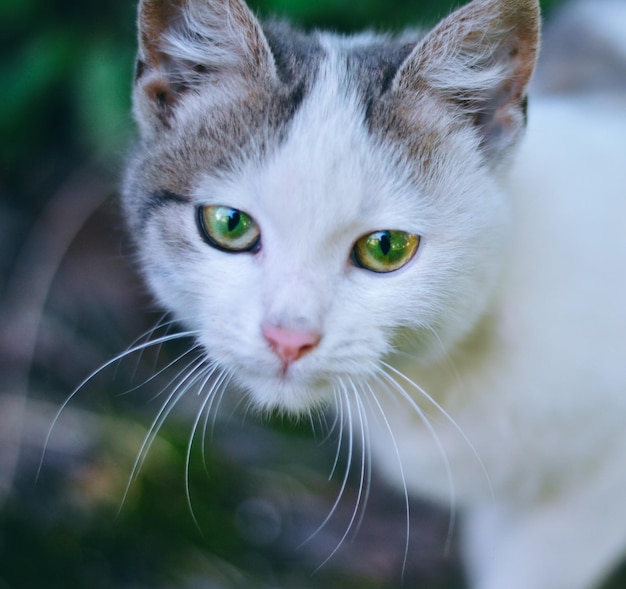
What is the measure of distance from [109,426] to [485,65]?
3.95ft

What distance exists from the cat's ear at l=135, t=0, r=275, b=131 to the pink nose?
36 centimetres

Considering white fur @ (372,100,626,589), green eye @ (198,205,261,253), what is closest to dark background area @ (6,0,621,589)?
white fur @ (372,100,626,589)

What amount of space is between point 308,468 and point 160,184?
0.94 meters

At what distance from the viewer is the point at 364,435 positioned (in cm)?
130

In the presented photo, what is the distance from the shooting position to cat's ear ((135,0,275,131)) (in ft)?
3.09

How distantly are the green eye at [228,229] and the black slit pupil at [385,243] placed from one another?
160 mm

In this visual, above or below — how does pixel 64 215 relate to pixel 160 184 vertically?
below

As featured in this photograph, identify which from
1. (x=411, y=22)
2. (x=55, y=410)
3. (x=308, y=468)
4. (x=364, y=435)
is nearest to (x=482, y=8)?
(x=364, y=435)

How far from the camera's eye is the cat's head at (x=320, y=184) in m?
0.88

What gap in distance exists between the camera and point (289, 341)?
844 mm

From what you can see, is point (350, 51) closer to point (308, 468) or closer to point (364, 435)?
point (364, 435)

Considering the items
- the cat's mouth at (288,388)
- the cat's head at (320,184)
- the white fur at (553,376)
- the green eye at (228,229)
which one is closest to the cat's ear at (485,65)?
the cat's head at (320,184)

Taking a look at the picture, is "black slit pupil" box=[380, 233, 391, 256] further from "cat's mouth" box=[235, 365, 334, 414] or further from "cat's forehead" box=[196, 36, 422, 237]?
"cat's mouth" box=[235, 365, 334, 414]

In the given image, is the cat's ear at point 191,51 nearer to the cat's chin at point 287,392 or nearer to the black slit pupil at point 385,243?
the black slit pupil at point 385,243
